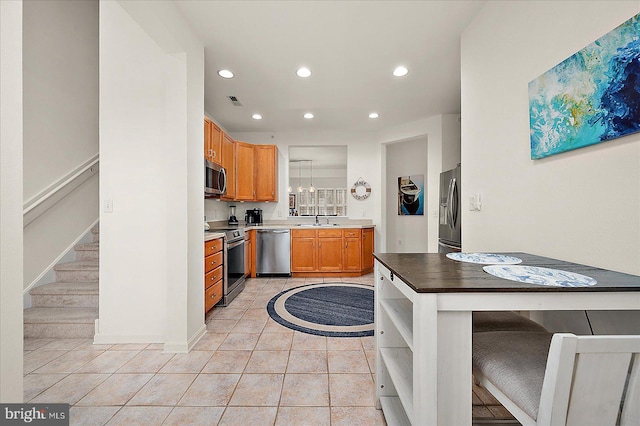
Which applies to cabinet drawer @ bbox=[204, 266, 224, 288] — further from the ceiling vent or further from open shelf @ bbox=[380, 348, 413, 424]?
the ceiling vent

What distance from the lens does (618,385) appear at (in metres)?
0.62

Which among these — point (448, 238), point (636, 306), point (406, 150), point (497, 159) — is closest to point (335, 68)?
point (497, 159)

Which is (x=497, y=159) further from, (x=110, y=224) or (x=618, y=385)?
(x=110, y=224)

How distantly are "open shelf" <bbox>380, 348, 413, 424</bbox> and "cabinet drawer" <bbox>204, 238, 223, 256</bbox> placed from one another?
1.94m

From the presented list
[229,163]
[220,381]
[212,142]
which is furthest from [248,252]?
[220,381]

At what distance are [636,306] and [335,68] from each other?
2840 millimetres

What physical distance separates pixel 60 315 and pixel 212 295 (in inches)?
50.4

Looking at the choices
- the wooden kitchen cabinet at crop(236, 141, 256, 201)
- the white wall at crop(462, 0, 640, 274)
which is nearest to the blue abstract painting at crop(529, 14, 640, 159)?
the white wall at crop(462, 0, 640, 274)

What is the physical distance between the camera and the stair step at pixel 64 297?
254cm

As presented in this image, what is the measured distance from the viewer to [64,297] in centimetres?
256

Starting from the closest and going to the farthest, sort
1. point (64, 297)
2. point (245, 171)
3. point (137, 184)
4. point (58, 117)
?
point (137, 184)
point (64, 297)
point (58, 117)
point (245, 171)

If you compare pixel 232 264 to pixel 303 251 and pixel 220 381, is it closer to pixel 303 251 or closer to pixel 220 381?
pixel 303 251

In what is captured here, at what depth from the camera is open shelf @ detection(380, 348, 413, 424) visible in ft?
3.34

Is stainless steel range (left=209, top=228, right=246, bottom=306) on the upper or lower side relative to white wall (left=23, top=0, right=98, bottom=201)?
lower
